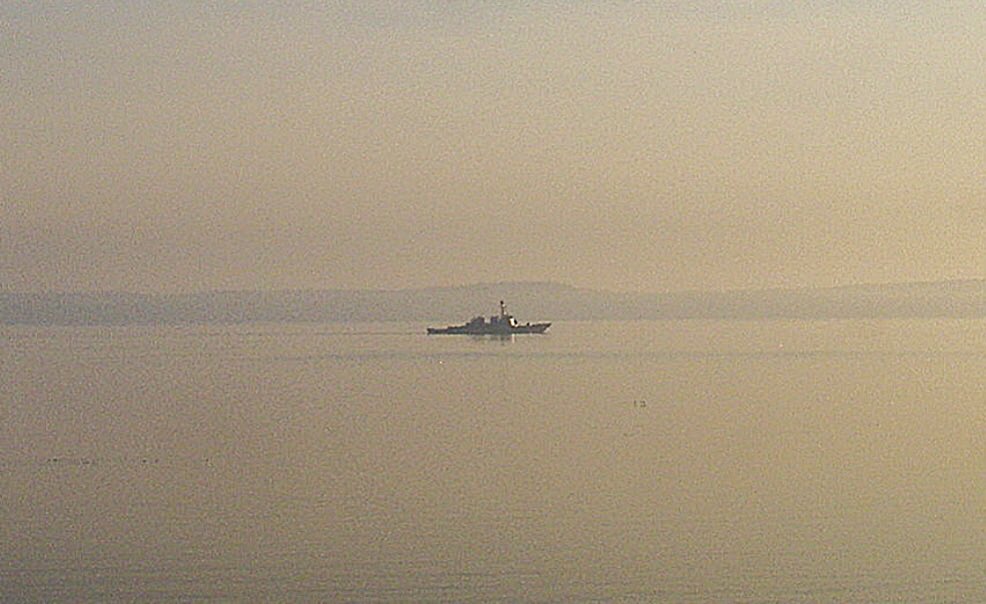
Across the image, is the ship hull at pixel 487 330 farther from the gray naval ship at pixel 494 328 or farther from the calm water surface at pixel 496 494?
the calm water surface at pixel 496 494

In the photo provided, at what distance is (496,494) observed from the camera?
92.6 ft

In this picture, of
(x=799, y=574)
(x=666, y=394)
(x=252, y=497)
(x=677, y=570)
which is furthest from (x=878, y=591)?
(x=666, y=394)

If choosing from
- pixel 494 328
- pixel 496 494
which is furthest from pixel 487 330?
pixel 496 494

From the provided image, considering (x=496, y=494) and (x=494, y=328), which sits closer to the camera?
(x=496, y=494)

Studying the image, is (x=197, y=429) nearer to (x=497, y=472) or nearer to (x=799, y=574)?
(x=497, y=472)

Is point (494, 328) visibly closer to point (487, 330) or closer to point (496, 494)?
point (487, 330)

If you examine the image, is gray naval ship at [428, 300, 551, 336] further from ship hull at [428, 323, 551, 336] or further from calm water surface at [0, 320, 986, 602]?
calm water surface at [0, 320, 986, 602]

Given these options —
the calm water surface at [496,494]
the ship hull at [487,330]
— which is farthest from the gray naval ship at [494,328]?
the calm water surface at [496,494]

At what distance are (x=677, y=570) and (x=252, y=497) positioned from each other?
30.5 feet

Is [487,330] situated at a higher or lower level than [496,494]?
higher

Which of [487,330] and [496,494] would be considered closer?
[496,494]

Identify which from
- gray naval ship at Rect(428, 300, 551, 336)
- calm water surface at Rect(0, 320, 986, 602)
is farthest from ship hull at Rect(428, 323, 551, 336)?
calm water surface at Rect(0, 320, 986, 602)

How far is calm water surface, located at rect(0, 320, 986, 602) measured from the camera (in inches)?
826

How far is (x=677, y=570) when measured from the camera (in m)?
21.5
